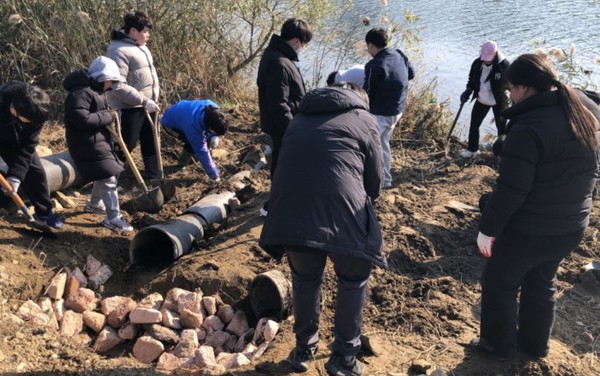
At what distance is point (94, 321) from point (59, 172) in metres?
1.90

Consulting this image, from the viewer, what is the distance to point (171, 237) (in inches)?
174

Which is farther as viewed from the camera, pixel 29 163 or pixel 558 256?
pixel 29 163

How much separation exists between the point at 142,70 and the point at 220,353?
2921 millimetres

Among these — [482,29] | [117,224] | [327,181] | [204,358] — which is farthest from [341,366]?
[482,29]

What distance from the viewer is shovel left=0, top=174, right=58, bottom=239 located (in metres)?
4.23

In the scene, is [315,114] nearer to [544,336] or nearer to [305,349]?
[305,349]

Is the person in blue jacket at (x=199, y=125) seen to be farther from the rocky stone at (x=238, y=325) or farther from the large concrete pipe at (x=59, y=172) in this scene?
the rocky stone at (x=238, y=325)

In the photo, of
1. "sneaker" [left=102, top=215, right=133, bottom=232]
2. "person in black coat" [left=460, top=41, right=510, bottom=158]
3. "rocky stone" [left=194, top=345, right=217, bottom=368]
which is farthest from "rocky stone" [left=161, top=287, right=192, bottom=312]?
"person in black coat" [left=460, top=41, right=510, bottom=158]

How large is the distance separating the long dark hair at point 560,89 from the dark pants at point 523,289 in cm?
58

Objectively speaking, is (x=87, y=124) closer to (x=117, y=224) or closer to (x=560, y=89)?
(x=117, y=224)

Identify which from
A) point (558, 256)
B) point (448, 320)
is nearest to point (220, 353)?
point (448, 320)

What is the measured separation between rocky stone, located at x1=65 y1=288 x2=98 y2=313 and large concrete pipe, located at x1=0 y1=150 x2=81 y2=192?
1.50 m

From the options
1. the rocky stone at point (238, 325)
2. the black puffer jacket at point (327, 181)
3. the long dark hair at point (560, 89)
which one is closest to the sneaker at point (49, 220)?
the rocky stone at point (238, 325)

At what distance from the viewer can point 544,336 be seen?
3434 millimetres
